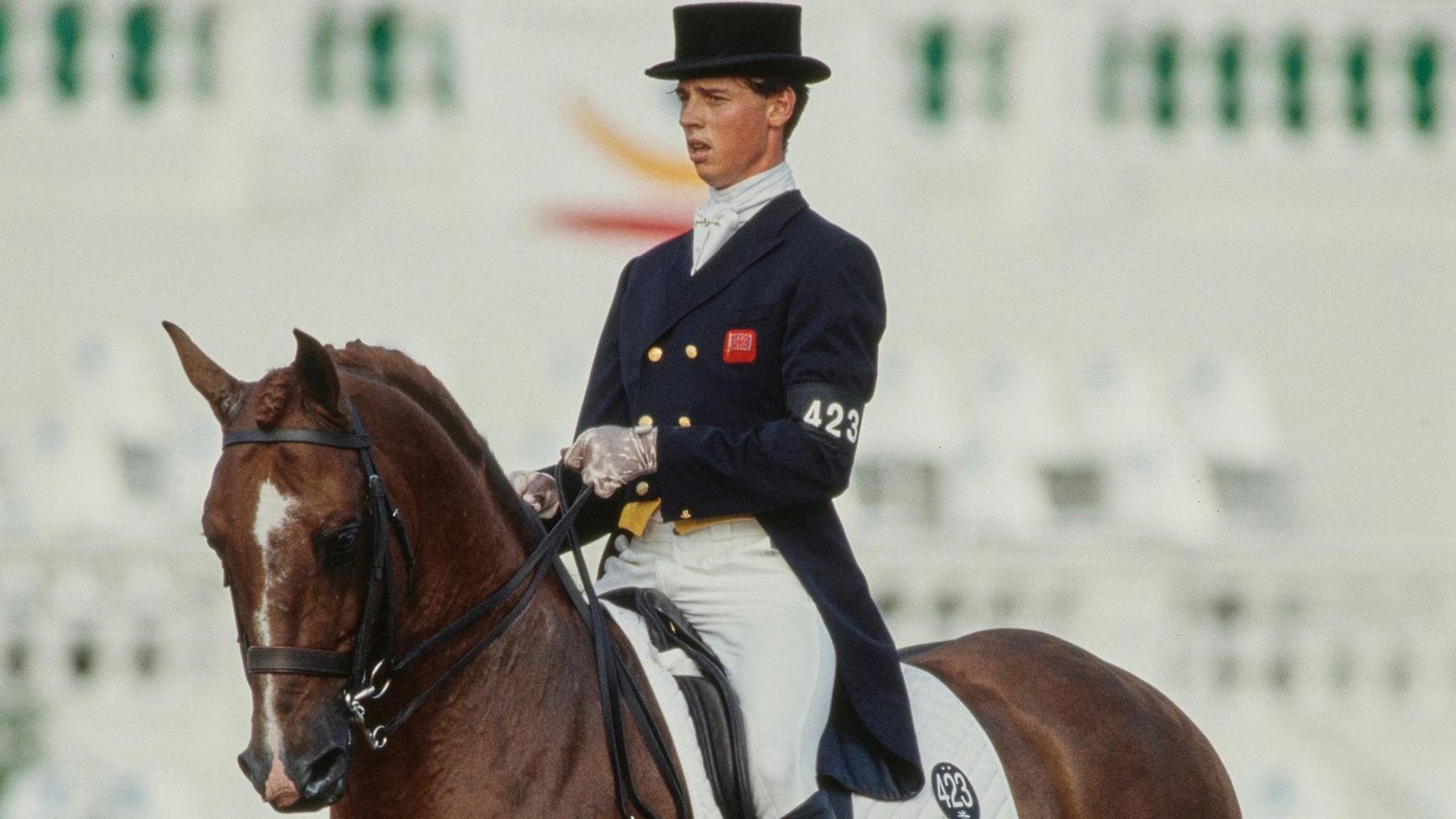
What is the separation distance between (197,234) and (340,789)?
1009 inches

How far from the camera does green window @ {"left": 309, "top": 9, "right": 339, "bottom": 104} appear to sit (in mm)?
31188

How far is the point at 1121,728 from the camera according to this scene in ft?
19.9

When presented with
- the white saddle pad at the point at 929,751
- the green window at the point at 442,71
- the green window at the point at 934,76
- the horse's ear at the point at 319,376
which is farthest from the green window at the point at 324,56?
the horse's ear at the point at 319,376

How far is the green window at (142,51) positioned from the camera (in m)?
31.2

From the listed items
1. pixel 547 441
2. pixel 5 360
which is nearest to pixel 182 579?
pixel 547 441

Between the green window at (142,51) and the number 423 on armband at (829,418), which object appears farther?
the green window at (142,51)

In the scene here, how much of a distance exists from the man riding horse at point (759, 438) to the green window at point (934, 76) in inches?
1087

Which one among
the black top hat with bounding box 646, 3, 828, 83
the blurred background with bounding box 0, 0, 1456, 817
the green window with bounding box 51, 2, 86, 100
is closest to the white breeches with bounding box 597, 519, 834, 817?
the black top hat with bounding box 646, 3, 828, 83

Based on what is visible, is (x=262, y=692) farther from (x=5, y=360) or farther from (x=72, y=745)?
(x=5, y=360)

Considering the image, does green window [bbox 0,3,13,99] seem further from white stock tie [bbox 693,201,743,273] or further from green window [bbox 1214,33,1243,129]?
white stock tie [bbox 693,201,743,273]

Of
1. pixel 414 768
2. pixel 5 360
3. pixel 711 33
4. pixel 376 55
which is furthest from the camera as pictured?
pixel 376 55

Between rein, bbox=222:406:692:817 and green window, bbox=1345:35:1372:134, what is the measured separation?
29957mm

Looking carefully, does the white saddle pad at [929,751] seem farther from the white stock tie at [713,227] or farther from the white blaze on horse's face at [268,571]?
the white blaze on horse's face at [268,571]

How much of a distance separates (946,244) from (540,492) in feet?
84.5
